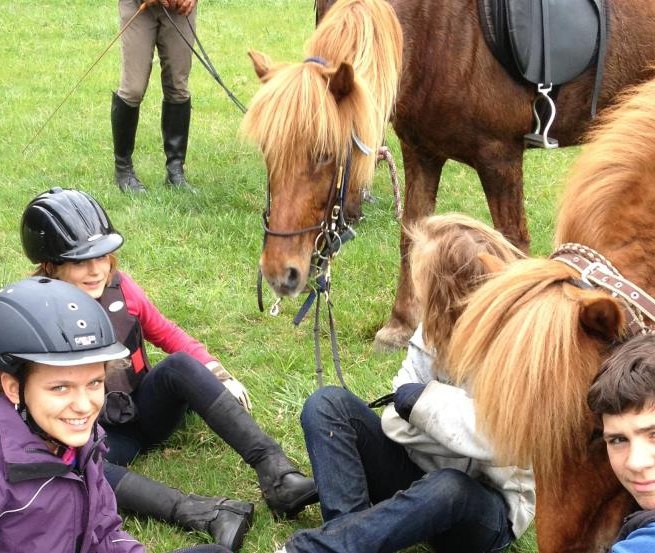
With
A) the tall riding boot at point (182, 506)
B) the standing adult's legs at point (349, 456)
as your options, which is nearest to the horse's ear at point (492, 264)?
the standing adult's legs at point (349, 456)

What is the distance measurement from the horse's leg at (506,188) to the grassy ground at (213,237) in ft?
2.67

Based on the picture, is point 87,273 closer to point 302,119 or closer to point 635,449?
point 302,119

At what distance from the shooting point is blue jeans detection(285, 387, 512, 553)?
260 cm


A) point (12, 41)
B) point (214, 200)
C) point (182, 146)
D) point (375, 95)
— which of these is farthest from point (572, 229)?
point (12, 41)

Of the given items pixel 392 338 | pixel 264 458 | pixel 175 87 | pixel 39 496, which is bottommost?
pixel 392 338

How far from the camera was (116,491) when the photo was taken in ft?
10.0

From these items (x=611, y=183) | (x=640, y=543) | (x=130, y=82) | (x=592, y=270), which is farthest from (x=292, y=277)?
(x=130, y=82)

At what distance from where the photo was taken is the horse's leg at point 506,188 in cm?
402

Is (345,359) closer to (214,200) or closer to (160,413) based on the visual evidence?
(160,413)

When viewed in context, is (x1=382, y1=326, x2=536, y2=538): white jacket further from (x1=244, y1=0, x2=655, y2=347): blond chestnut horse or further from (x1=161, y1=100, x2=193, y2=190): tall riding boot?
(x1=161, y1=100, x2=193, y2=190): tall riding boot

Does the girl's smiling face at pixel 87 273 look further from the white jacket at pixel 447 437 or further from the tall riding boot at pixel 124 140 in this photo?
the tall riding boot at pixel 124 140

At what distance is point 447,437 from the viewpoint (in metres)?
2.54

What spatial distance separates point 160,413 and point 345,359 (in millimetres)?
1201

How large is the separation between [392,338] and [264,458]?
4.33ft
